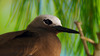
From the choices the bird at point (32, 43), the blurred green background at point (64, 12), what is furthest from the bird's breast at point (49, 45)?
the blurred green background at point (64, 12)

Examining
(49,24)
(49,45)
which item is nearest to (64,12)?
(49,24)

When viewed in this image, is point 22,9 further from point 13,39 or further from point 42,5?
point 13,39

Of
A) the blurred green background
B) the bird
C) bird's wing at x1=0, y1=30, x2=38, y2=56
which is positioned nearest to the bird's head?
the bird

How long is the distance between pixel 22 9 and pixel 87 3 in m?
0.40

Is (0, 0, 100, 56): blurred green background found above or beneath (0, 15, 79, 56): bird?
above

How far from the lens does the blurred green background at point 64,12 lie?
1354 mm

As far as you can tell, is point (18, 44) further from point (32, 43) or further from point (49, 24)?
point (49, 24)

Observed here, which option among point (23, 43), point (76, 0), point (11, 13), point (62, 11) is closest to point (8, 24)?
point (11, 13)

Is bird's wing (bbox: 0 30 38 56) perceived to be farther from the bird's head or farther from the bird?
the bird's head

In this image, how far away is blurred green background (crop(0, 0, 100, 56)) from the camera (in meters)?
1.35

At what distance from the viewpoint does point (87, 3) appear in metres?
1.36

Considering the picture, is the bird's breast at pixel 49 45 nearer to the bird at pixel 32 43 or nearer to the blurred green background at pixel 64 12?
the bird at pixel 32 43

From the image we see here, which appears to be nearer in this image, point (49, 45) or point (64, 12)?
point (49, 45)

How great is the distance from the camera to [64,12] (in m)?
1.40
